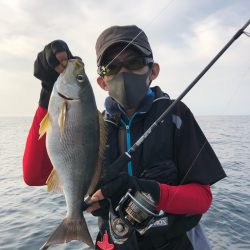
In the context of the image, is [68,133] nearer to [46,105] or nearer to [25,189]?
[46,105]

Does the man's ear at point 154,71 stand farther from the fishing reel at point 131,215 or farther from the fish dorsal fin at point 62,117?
the fishing reel at point 131,215

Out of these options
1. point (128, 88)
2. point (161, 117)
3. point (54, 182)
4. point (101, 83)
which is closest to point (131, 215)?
point (54, 182)

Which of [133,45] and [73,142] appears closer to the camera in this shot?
[73,142]

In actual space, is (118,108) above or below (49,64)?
below

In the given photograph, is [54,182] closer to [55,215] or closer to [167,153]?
[167,153]


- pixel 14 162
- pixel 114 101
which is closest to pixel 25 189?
pixel 14 162

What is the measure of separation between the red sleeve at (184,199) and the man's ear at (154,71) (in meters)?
1.20

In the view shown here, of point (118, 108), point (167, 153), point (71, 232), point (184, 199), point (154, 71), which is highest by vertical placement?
point (154, 71)

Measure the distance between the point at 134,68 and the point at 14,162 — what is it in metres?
18.7

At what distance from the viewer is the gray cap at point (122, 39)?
137 inches

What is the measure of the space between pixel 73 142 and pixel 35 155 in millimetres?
696

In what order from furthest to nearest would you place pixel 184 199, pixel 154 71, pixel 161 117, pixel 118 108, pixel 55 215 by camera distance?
pixel 55 215
pixel 154 71
pixel 118 108
pixel 161 117
pixel 184 199

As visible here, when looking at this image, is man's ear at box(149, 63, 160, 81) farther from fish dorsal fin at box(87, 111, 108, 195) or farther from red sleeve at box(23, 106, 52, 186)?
red sleeve at box(23, 106, 52, 186)

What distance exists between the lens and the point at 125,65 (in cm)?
351
